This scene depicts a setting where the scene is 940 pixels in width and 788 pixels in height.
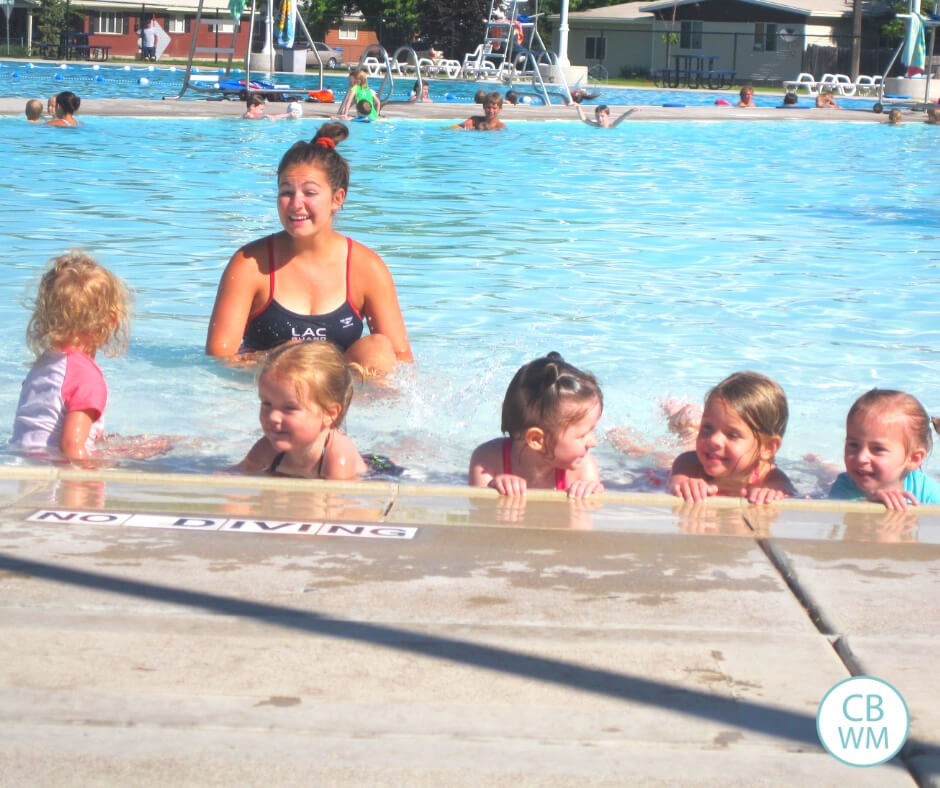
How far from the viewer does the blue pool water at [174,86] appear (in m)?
28.9

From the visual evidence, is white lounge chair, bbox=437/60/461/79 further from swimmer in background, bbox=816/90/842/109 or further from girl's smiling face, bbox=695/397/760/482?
girl's smiling face, bbox=695/397/760/482

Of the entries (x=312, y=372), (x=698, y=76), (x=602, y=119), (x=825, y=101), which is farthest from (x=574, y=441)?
(x=698, y=76)

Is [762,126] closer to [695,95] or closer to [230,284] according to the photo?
[695,95]

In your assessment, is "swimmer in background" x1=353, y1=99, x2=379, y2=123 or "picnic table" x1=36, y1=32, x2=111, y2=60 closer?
"swimmer in background" x1=353, y1=99, x2=379, y2=123

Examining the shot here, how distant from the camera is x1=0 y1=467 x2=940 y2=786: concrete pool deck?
1777 mm

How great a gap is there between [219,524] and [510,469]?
1.25 m

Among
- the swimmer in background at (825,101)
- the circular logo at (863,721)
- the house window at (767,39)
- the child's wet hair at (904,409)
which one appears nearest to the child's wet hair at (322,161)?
the child's wet hair at (904,409)

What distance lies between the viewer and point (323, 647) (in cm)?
214

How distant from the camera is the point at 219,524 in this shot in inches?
111

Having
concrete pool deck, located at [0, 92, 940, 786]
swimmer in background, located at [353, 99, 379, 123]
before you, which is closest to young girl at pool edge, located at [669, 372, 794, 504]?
concrete pool deck, located at [0, 92, 940, 786]

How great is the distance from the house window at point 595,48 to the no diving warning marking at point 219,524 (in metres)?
51.5

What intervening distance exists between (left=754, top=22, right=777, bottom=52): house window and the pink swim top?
155ft

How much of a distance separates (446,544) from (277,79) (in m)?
32.7

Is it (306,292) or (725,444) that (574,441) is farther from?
(306,292)
